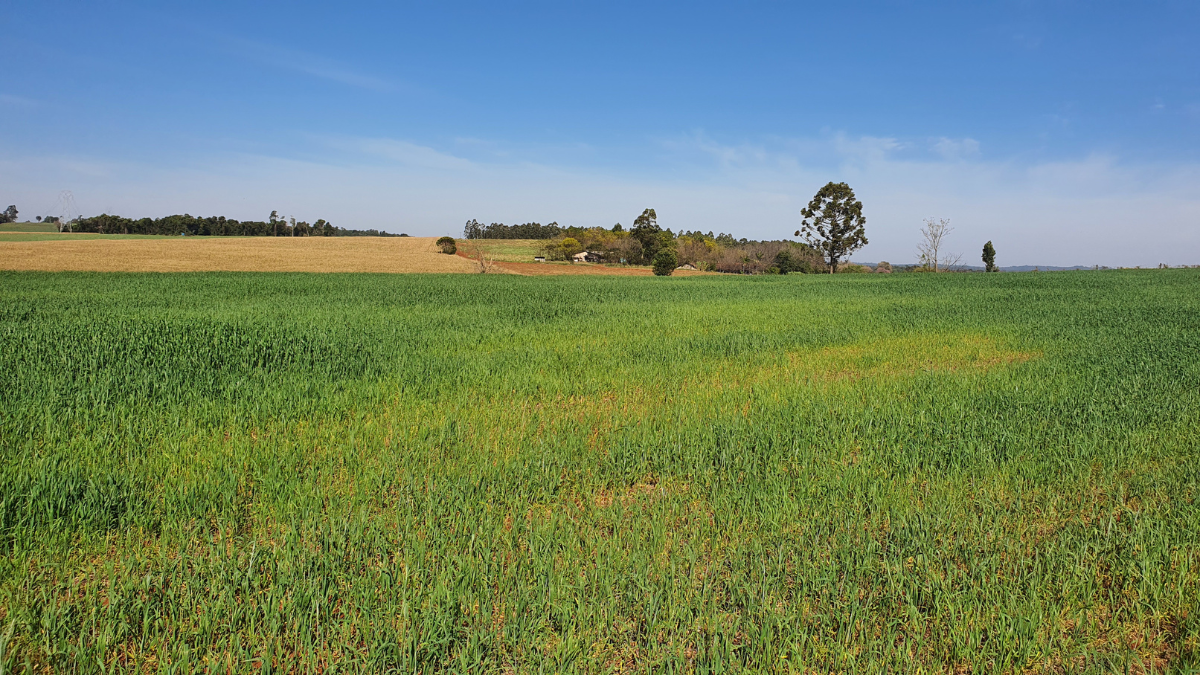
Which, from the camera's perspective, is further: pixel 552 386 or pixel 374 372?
pixel 374 372

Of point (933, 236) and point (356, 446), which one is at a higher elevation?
point (933, 236)

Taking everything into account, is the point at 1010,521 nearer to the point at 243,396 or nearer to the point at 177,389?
the point at 243,396

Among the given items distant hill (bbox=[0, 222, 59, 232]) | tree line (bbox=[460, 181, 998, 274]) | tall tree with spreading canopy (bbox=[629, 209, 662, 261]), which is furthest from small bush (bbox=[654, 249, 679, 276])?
distant hill (bbox=[0, 222, 59, 232])

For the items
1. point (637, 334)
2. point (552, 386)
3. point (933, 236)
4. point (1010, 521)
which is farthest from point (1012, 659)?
point (933, 236)

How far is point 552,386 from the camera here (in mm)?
7164

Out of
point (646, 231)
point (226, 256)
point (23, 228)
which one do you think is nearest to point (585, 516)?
point (226, 256)

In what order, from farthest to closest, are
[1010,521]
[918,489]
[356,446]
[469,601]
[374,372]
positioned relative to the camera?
1. [374,372]
2. [356,446]
3. [918,489]
4. [1010,521]
5. [469,601]

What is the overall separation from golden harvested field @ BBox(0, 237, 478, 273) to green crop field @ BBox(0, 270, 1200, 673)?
54.1 meters

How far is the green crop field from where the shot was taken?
8.18ft

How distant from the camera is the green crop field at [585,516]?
2492 mm

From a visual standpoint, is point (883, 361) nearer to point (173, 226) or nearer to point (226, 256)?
point (226, 256)

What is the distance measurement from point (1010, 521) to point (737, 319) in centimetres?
1088

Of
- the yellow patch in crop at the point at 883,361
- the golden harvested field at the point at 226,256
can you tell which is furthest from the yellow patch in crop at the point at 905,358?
the golden harvested field at the point at 226,256

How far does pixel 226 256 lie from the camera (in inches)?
2336
